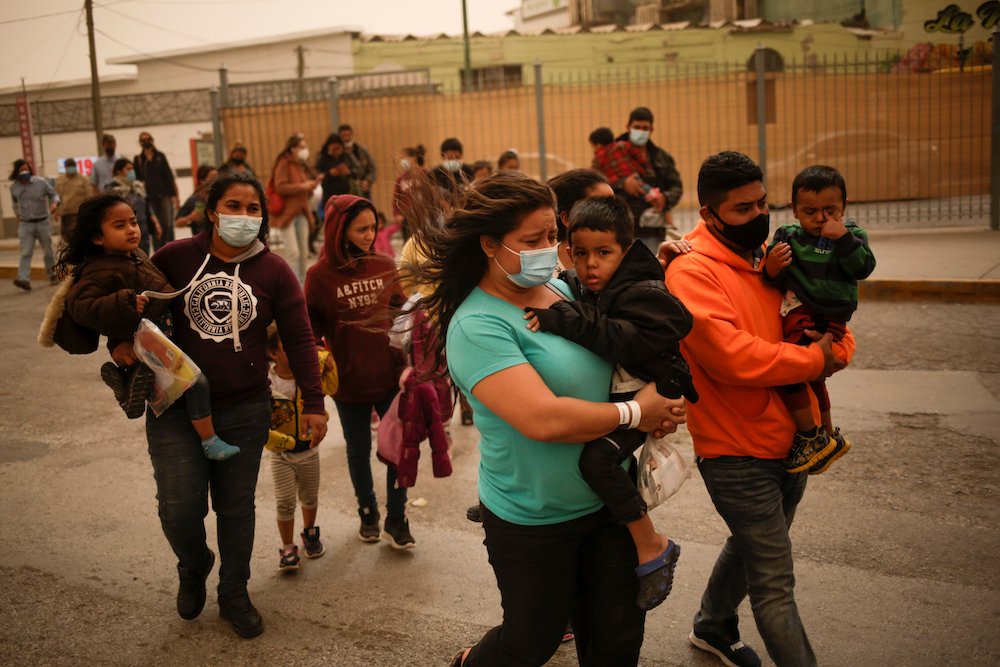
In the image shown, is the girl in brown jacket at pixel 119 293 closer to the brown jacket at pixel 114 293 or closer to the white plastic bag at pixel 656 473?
the brown jacket at pixel 114 293

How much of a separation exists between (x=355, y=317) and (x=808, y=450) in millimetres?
2625

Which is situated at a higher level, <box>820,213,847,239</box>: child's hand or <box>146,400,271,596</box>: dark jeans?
<box>820,213,847,239</box>: child's hand

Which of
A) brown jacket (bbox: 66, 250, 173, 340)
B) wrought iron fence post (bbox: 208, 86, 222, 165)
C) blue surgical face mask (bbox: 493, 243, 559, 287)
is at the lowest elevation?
brown jacket (bbox: 66, 250, 173, 340)

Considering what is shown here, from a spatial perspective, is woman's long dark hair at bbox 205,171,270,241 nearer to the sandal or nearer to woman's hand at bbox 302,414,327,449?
woman's hand at bbox 302,414,327,449

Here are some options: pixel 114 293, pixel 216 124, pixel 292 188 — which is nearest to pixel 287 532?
pixel 114 293

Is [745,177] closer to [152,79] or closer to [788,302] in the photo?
[788,302]

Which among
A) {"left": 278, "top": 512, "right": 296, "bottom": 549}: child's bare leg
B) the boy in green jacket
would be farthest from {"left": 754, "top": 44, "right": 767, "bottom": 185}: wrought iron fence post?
the boy in green jacket

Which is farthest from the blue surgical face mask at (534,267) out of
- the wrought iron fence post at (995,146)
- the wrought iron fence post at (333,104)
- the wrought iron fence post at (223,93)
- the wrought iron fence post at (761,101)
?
the wrought iron fence post at (223,93)

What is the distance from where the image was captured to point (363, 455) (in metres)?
5.25

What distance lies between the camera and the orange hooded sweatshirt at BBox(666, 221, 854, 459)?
3.14m

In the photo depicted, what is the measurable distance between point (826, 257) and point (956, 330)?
6246 mm

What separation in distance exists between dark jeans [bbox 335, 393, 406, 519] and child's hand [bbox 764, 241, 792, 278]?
8.14 ft

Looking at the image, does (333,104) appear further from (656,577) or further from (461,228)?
(656,577)

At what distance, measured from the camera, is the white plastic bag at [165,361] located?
12.9 ft
